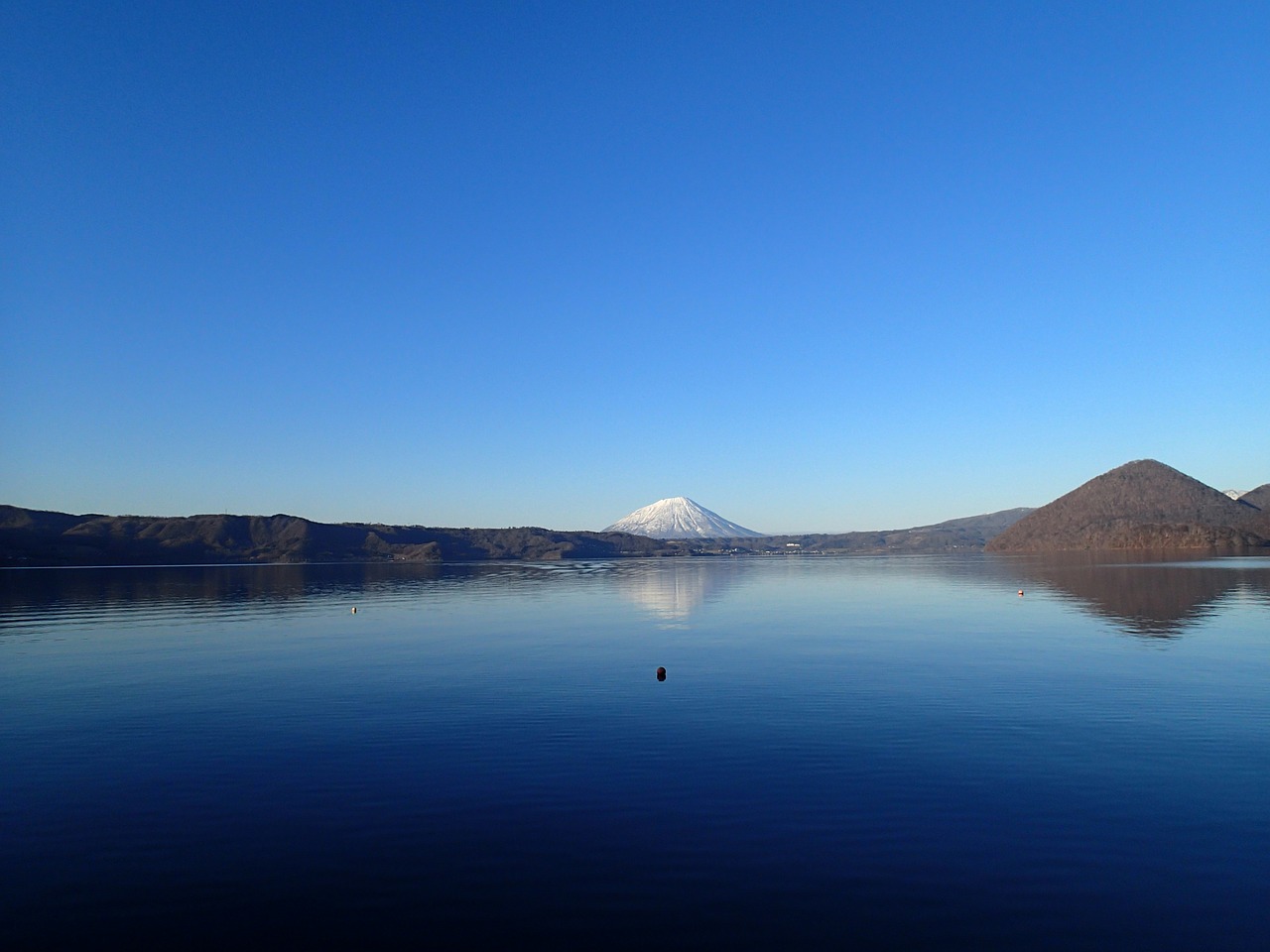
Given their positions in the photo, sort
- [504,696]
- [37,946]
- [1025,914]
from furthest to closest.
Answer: [504,696]
[1025,914]
[37,946]

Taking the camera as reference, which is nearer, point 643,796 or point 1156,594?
point 643,796

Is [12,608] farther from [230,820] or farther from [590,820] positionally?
[590,820]

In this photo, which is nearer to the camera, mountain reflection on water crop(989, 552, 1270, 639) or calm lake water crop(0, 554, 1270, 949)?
calm lake water crop(0, 554, 1270, 949)

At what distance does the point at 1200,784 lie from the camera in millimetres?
21609

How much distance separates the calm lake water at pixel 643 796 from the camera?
14.2 metres

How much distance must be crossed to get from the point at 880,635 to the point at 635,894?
1729 inches

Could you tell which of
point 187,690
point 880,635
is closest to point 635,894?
point 187,690

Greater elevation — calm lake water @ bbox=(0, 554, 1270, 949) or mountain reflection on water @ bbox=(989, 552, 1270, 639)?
mountain reflection on water @ bbox=(989, 552, 1270, 639)

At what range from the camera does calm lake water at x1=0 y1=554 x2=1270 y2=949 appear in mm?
14234

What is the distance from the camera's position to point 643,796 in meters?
20.7

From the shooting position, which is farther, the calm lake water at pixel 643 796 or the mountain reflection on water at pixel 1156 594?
the mountain reflection on water at pixel 1156 594

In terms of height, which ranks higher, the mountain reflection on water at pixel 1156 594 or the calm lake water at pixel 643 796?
the mountain reflection on water at pixel 1156 594

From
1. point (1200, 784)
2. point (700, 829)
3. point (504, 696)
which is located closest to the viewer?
point (700, 829)

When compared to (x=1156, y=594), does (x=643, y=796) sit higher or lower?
lower
